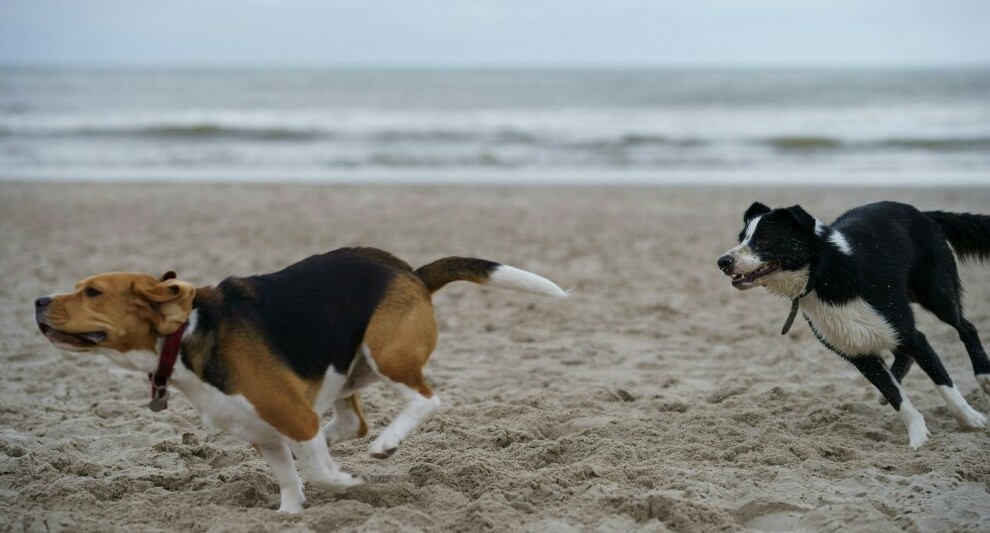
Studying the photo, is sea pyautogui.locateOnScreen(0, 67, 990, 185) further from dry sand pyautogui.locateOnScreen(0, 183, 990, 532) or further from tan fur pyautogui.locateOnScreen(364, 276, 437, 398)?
tan fur pyautogui.locateOnScreen(364, 276, 437, 398)

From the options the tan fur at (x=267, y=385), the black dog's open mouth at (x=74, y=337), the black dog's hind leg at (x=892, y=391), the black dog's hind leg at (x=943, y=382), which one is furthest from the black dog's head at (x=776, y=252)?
the black dog's open mouth at (x=74, y=337)

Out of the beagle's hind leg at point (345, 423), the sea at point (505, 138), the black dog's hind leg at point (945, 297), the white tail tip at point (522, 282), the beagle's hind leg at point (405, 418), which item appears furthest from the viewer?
the sea at point (505, 138)

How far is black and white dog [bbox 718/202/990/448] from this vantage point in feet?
16.6

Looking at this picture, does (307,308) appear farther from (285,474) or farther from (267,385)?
(285,474)

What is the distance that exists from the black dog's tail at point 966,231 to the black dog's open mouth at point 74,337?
4.85 meters

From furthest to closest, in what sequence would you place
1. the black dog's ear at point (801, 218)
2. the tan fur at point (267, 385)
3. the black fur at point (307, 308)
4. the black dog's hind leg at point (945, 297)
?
the black dog's hind leg at point (945, 297)
the black dog's ear at point (801, 218)
the black fur at point (307, 308)
the tan fur at point (267, 385)

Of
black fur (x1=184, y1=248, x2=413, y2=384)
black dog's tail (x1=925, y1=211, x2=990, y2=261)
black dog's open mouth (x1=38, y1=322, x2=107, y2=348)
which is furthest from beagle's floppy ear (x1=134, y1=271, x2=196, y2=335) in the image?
black dog's tail (x1=925, y1=211, x2=990, y2=261)

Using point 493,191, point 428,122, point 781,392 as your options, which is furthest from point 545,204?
point 428,122

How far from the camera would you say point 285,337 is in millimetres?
4078

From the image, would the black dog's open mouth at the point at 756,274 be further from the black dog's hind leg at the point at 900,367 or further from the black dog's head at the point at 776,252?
the black dog's hind leg at the point at 900,367

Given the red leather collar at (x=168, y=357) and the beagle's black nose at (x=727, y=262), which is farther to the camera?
the beagle's black nose at (x=727, y=262)

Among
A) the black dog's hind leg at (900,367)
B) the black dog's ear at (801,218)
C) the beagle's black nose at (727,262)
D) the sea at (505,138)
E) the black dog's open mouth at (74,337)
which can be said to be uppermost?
the black dog's ear at (801,218)

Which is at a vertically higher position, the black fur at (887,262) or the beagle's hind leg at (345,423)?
the black fur at (887,262)

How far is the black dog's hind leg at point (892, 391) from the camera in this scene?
17.1ft
